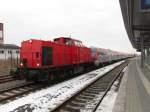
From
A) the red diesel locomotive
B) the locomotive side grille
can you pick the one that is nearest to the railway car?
the red diesel locomotive

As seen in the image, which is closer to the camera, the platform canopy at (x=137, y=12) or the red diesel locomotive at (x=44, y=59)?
the platform canopy at (x=137, y=12)

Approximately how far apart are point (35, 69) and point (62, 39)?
563 centimetres

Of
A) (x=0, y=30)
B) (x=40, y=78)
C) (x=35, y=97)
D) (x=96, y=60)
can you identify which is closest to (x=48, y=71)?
(x=40, y=78)

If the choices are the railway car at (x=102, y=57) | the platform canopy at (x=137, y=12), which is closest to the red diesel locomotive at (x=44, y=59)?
the platform canopy at (x=137, y=12)

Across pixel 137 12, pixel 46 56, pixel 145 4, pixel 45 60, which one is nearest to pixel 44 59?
pixel 45 60

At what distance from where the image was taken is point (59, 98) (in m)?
12.5

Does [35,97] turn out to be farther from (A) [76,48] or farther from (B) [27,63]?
(A) [76,48]

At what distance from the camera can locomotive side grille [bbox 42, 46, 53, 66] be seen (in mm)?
17203

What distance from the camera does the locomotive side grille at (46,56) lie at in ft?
56.4

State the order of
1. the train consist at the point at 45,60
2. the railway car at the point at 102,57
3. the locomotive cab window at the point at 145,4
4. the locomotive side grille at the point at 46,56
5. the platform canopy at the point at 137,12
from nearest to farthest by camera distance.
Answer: the locomotive cab window at the point at 145,4
the platform canopy at the point at 137,12
the train consist at the point at 45,60
the locomotive side grille at the point at 46,56
the railway car at the point at 102,57

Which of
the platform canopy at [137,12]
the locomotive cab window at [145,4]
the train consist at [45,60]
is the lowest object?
the train consist at [45,60]

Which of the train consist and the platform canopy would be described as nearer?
the platform canopy

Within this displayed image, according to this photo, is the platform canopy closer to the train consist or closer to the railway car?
the train consist

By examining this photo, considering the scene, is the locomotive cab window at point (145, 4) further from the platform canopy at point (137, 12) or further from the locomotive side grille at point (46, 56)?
the locomotive side grille at point (46, 56)
